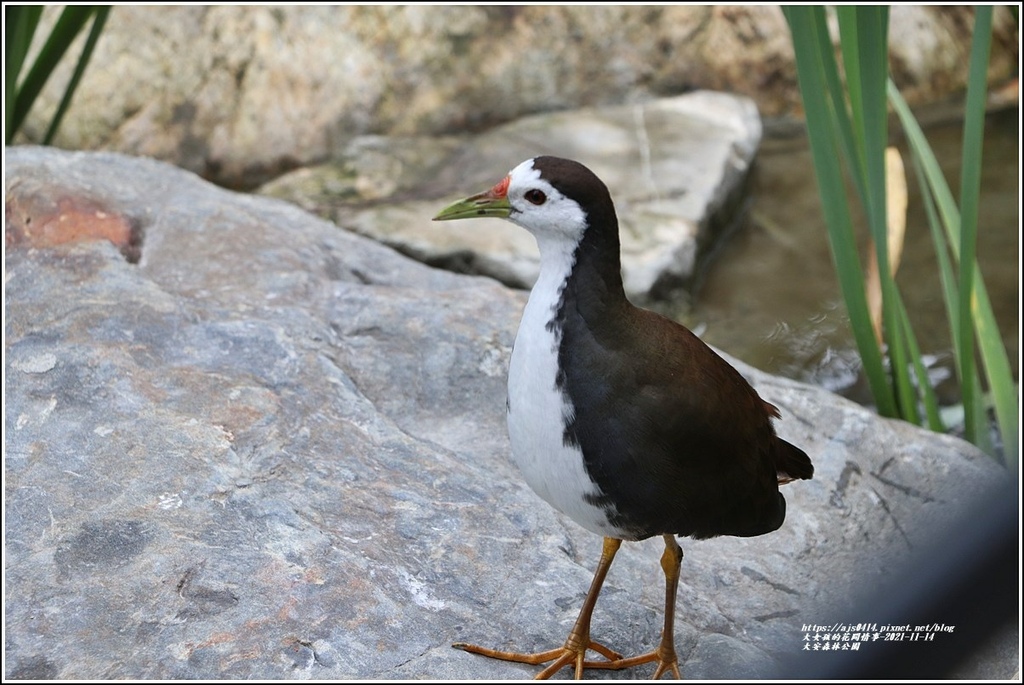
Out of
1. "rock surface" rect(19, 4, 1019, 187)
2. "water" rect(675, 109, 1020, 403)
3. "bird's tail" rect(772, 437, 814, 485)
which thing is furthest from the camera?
"rock surface" rect(19, 4, 1019, 187)

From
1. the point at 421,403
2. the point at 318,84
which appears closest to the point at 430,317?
the point at 421,403

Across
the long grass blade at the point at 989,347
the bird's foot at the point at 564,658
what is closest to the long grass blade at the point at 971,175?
the long grass blade at the point at 989,347

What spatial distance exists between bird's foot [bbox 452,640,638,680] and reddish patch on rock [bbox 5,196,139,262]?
1623 mm

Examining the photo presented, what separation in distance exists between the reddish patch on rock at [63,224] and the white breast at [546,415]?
5.05ft

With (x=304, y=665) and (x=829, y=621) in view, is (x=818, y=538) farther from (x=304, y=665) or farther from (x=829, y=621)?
(x=304, y=665)

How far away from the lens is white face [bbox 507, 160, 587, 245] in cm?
189

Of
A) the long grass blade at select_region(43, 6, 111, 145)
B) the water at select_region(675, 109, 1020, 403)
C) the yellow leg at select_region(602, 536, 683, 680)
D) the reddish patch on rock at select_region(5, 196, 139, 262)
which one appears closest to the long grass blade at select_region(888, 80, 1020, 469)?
the water at select_region(675, 109, 1020, 403)

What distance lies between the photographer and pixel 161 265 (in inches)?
118

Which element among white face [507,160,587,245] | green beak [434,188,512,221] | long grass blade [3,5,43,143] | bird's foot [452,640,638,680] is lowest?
bird's foot [452,640,638,680]

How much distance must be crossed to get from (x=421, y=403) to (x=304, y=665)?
3.17 feet

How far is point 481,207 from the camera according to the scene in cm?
196

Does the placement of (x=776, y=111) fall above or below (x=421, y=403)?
above

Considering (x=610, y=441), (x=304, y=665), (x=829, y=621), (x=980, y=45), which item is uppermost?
(x=980, y=45)

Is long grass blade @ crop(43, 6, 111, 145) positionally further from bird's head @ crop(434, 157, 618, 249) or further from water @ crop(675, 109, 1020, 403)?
water @ crop(675, 109, 1020, 403)
